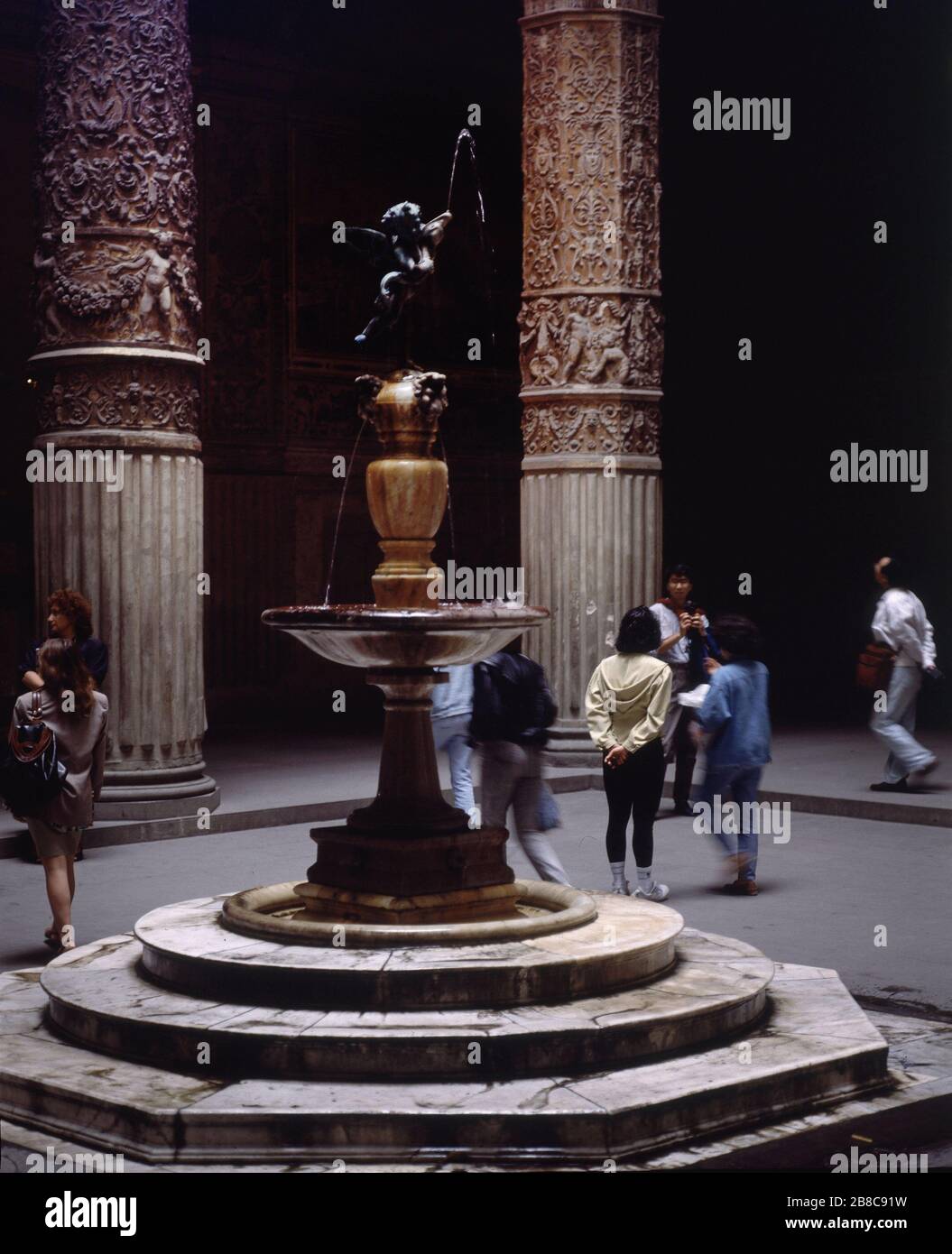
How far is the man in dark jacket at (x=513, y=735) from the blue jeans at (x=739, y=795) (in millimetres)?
1345

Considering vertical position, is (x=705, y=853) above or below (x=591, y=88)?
below

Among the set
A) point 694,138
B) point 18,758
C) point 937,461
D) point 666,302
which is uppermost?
point 694,138

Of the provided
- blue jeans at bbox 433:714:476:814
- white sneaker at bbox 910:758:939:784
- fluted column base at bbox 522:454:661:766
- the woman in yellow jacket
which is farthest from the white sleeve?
the woman in yellow jacket

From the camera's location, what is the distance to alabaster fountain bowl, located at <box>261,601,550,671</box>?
6406 millimetres

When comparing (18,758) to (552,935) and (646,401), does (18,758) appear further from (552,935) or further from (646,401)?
(646,401)

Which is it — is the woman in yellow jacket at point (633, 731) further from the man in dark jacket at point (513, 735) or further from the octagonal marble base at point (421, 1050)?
the octagonal marble base at point (421, 1050)

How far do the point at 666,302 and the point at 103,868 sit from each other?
43.6ft

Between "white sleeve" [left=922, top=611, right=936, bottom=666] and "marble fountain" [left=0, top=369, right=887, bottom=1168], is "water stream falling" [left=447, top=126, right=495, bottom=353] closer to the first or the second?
"white sleeve" [left=922, top=611, right=936, bottom=666]

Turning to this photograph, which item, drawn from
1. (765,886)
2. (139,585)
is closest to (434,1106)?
(765,886)

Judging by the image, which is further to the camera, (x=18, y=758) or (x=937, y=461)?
(x=937, y=461)

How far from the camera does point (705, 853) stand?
34.6 feet

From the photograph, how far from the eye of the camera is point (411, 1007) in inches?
227

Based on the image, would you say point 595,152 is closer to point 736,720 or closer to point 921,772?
point 921,772

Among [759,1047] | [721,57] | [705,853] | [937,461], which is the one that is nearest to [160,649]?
[705,853]
